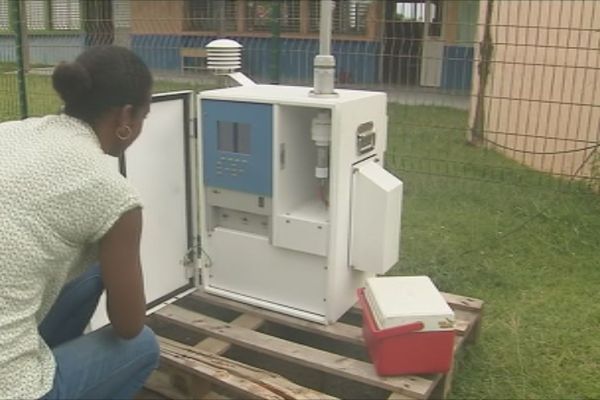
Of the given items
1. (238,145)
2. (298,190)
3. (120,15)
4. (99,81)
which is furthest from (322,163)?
(120,15)

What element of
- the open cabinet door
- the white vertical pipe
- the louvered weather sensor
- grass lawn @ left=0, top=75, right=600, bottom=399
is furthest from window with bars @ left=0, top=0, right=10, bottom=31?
the white vertical pipe

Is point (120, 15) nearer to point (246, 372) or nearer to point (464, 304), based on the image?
point (464, 304)

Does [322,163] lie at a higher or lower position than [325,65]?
lower

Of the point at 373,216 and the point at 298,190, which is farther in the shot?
the point at 298,190

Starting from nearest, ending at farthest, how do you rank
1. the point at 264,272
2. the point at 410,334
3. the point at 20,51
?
the point at 410,334 → the point at 264,272 → the point at 20,51

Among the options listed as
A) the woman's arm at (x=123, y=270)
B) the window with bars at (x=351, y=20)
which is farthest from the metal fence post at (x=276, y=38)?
the woman's arm at (x=123, y=270)

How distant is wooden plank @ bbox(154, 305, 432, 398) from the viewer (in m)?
2.19

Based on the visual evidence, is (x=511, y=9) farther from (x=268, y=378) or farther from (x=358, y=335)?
(x=268, y=378)

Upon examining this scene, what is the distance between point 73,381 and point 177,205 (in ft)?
3.73

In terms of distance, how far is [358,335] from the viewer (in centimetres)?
247

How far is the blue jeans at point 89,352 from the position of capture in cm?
159

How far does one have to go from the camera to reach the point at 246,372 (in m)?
2.23

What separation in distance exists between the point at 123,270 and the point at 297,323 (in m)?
1.14

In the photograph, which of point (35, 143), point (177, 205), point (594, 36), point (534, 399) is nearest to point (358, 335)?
point (534, 399)
